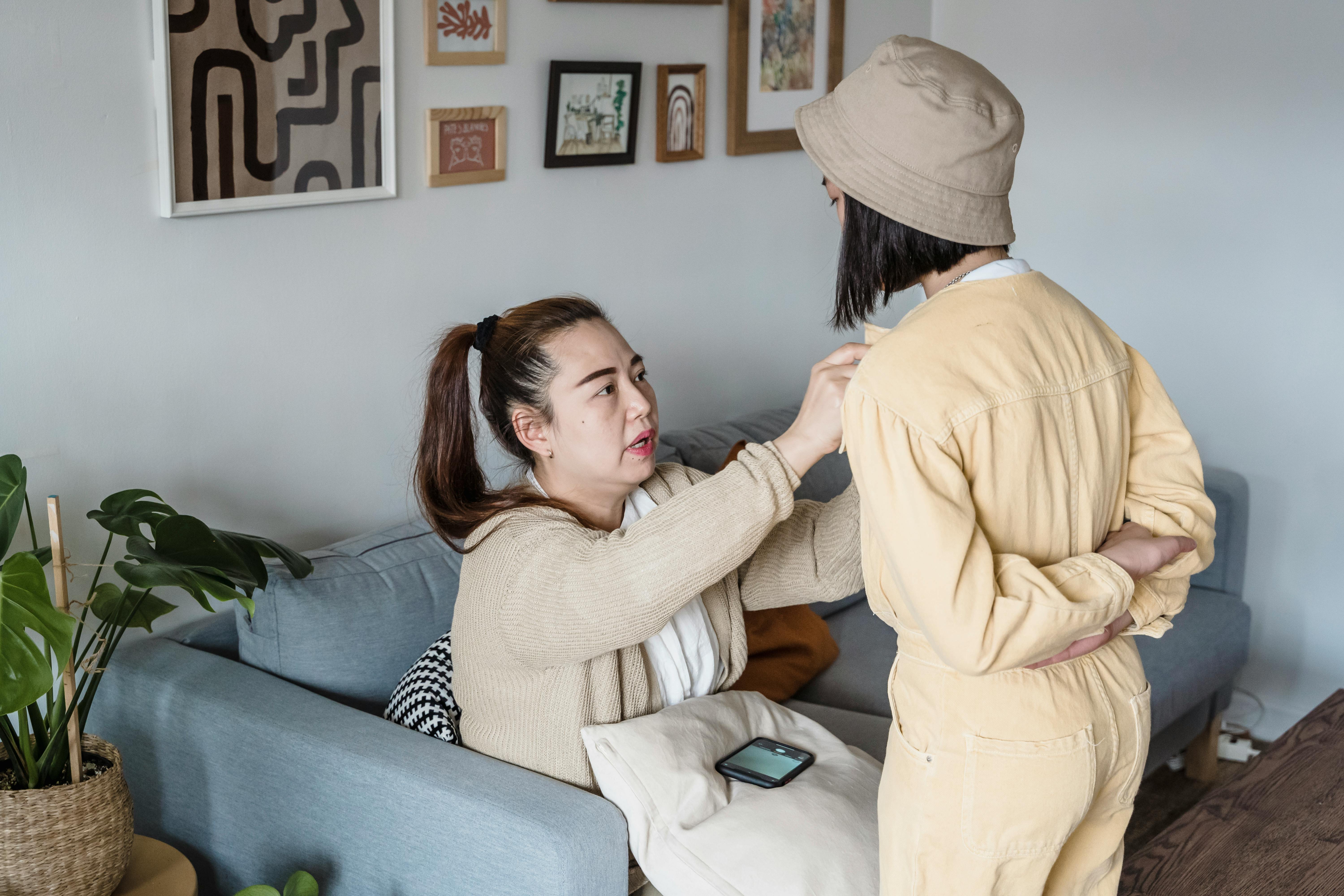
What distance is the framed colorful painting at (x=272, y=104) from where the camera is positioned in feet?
5.94

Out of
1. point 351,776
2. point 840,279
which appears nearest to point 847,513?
point 840,279

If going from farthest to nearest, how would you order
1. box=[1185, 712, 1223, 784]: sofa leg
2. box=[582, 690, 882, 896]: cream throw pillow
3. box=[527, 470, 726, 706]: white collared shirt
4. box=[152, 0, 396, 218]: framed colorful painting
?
box=[1185, 712, 1223, 784]: sofa leg
box=[152, 0, 396, 218]: framed colorful painting
box=[527, 470, 726, 706]: white collared shirt
box=[582, 690, 882, 896]: cream throw pillow

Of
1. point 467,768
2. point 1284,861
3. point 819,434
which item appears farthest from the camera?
point 1284,861

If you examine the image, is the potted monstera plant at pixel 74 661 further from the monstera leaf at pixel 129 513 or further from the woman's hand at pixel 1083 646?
the woman's hand at pixel 1083 646

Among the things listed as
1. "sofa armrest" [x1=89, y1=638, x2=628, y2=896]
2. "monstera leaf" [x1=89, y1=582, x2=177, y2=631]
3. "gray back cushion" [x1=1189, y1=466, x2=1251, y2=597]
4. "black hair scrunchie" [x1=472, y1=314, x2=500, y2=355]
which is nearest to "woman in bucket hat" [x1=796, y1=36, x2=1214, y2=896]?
"sofa armrest" [x1=89, y1=638, x2=628, y2=896]

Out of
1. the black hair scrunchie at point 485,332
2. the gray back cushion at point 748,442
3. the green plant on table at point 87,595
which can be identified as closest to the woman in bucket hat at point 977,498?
the black hair scrunchie at point 485,332

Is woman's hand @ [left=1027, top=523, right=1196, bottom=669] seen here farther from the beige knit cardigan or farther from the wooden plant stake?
the wooden plant stake

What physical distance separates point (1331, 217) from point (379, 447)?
244cm

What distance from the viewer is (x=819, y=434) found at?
1354 millimetres

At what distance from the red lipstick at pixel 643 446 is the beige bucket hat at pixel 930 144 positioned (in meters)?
0.52

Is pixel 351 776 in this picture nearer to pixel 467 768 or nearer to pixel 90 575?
pixel 467 768

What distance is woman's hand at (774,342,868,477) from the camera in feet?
4.43

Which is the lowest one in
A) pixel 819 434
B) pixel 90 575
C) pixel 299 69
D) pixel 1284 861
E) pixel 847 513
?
pixel 1284 861

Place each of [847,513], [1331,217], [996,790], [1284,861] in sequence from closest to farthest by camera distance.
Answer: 1. [996,790]
2. [847,513]
3. [1284,861]
4. [1331,217]
